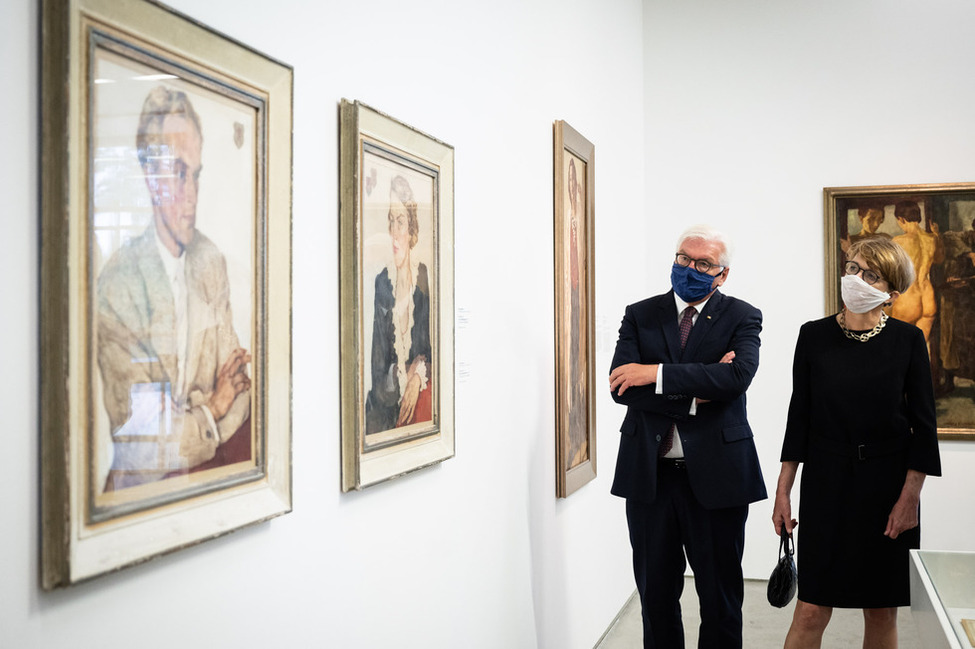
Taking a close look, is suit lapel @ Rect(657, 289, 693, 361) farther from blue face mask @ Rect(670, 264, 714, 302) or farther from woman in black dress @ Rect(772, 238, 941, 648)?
woman in black dress @ Rect(772, 238, 941, 648)

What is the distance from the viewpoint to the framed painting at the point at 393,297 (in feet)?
8.55

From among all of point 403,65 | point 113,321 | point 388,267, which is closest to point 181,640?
point 113,321

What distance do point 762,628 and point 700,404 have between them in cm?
269

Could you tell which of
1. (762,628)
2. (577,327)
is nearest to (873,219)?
(577,327)

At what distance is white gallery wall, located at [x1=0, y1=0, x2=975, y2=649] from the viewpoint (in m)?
1.81

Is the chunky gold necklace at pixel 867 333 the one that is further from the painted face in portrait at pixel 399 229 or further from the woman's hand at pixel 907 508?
the painted face in portrait at pixel 399 229

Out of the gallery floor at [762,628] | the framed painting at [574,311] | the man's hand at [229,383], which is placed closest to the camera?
the man's hand at [229,383]

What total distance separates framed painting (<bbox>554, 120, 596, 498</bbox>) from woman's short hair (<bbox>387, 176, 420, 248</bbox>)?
6.15 feet

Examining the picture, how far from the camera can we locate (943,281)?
267 inches

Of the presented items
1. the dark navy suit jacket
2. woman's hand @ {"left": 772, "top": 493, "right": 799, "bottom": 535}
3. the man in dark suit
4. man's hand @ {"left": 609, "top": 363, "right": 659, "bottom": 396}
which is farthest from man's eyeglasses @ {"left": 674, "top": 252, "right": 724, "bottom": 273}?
woman's hand @ {"left": 772, "top": 493, "right": 799, "bottom": 535}

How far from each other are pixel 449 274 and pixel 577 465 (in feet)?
7.33

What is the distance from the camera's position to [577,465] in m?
5.18

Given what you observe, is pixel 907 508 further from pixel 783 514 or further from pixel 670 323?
pixel 670 323

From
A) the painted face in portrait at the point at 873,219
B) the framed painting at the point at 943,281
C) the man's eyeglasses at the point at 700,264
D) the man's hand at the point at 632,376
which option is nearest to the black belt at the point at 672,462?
the man's hand at the point at 632,376
